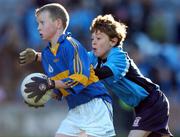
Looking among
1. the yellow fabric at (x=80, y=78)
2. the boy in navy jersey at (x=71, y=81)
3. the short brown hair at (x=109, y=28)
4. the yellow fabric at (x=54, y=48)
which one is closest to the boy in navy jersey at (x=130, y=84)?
the short brown hair at (x=109, y=28)

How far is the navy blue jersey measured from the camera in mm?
8898

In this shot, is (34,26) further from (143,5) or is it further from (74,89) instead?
(74,89)

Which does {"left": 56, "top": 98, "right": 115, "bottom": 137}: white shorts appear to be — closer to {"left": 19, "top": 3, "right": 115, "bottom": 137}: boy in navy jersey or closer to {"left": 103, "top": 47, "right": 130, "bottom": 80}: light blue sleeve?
{"left": 19, "top": 3, "right": 115, "bottom": 137}: boy in navy jersey

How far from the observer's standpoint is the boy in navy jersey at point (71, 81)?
8633mm

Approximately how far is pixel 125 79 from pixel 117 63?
10.6 inches

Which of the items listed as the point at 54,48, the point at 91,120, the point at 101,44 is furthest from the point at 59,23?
the point at 91,120

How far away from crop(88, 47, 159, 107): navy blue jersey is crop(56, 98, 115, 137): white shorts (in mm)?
235

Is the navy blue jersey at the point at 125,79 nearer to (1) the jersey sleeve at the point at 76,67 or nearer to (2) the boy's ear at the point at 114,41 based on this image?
(2) the boy's ear at the point at 114,41

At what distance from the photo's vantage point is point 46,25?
8867 millimetres

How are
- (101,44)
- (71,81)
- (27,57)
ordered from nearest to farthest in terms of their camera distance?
(71,81) → (101,44) → (27,57)

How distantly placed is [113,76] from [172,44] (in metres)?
7.23

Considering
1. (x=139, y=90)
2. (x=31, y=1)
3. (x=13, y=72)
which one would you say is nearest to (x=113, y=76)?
(x=139, y=90)

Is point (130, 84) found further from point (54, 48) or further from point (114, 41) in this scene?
point (54, 48)

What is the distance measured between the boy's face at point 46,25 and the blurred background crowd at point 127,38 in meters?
5.06
